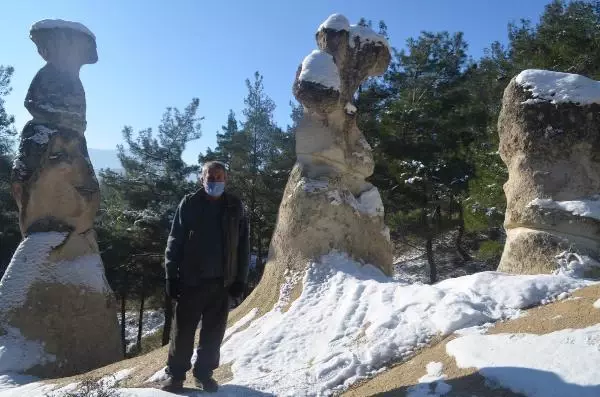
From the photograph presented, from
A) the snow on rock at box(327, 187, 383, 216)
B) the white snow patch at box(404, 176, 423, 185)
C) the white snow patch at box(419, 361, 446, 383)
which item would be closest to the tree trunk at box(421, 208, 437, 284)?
the white snow patch at box(404, 176, 423, 185)

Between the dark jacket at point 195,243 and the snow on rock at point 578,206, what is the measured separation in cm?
375

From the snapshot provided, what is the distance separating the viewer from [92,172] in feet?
31.8

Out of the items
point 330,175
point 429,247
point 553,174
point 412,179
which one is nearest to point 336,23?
point 330,175

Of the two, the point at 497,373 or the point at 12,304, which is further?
the point at 12,304

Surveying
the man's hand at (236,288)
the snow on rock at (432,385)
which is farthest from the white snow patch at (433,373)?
the man's hand at (236,288)

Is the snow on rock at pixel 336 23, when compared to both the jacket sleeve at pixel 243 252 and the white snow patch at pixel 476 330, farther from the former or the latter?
the white snow patch at pixel 476 330

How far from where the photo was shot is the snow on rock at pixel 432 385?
348 centimetres

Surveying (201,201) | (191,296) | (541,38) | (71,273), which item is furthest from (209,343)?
(541,38)

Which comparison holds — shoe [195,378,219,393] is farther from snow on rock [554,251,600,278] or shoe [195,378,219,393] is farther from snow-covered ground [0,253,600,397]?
snow on rock [554,251,600,278]

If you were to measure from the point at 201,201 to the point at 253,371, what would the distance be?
1.55 meters

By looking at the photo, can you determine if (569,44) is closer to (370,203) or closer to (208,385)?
(370,203)

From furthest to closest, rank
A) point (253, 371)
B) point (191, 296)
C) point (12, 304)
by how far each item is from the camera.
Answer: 1. point (12, 304)
2. point (253, 371)
3. point (191, 296)

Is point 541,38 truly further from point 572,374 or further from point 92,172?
point 572,374

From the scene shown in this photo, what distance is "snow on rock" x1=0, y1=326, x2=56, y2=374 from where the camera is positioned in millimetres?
7855
